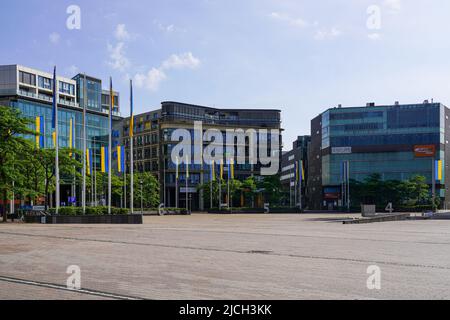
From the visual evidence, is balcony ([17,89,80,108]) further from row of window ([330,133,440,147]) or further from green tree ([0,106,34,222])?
row of window ([330,133,440,147])

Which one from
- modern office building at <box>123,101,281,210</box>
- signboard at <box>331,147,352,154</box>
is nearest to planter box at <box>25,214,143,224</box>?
modern office building at <box>123,101,281,210</box>

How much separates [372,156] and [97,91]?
6191 centimetres

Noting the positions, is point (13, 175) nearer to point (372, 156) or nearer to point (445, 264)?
point (445, 264)

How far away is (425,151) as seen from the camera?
11281 centimetres

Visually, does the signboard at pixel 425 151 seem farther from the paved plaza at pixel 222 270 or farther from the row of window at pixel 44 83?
the paved plaza at pixel 222 270

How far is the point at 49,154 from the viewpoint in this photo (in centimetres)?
5206

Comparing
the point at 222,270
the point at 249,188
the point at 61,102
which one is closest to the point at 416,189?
the point at 249,188

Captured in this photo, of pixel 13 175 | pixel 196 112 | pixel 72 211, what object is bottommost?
pixel 72 211

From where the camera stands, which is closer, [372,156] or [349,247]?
[349,247]

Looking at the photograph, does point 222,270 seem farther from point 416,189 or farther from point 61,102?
point 61,102

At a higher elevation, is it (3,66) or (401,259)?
(3,66)

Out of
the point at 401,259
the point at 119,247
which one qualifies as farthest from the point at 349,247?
the point at 119,247

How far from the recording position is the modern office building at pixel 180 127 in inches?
4995
